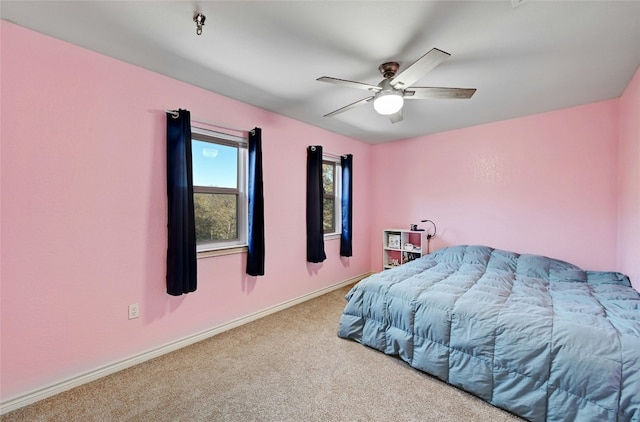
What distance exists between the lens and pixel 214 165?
2.81m

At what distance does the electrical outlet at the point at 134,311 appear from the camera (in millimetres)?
2168

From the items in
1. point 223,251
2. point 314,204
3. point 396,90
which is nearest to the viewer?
point 396,90

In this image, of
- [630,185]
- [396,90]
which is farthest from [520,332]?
[630,185]

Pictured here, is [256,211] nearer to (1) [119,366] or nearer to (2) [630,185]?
(1) [119,366]

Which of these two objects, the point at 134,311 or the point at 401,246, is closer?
the point at 134,311

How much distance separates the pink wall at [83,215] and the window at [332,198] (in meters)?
1.85

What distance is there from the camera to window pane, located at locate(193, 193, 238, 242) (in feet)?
8.86

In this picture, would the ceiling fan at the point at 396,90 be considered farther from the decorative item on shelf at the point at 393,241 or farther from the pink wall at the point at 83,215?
the decorative item on shelf at the point at 393,241

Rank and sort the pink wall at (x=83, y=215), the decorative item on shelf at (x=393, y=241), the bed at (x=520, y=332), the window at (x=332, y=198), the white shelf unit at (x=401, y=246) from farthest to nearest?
the decorative item on shelf at (x=393, y=241) → the window at (x=332, y=198) → the white shelf unit at (x=401, y=246) → the pink wall at (x=83, y=215) → the bed at (x=520, y=332)

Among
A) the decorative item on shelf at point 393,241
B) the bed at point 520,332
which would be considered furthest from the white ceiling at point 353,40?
the decorative item on shelf at point 393,241

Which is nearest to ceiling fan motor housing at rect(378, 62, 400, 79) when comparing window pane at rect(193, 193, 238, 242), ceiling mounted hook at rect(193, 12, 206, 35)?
ceiling mounted hook at rect(193, 12, 206, 35)

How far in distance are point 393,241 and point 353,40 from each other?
3.17 m

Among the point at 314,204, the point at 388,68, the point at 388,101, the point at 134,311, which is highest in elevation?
the point at 388,68

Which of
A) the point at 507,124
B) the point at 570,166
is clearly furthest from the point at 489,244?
the point at 507,124
